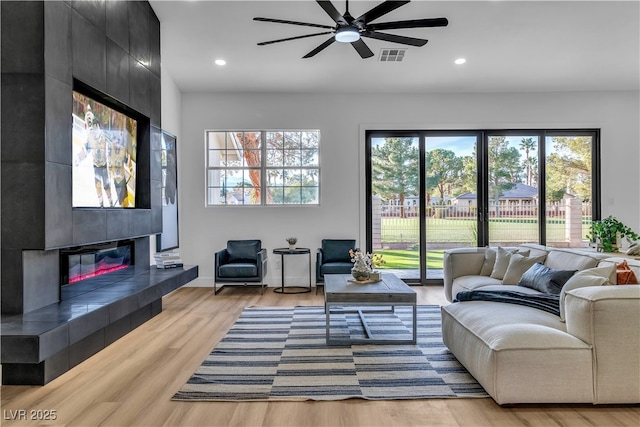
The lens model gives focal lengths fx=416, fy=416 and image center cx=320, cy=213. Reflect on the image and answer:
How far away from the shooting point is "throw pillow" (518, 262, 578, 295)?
11.1 ft

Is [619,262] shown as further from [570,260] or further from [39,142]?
[39,142]

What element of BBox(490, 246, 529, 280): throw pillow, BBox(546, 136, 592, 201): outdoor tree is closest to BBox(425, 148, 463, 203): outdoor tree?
BBox(546, 136, 592, 201): outdoor tree

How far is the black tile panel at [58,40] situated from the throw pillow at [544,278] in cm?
420

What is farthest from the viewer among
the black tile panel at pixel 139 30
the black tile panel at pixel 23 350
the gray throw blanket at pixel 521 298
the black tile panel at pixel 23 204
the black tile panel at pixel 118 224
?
the black tile panel at pixel 139 30

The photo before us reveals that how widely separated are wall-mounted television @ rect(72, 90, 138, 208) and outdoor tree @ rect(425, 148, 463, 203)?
436cm

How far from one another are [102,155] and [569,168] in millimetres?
6718

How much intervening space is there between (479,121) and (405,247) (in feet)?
7.63

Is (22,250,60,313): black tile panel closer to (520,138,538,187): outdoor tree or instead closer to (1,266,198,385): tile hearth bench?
(1,266,198,385): tile hearth bench

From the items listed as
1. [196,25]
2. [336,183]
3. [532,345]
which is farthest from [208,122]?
[532,345]

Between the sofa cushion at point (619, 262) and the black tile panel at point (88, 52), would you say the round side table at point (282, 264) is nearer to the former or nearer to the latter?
the black tile panel at point (88, 52)

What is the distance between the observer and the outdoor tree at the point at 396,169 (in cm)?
674

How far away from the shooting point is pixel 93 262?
4012 millimetres

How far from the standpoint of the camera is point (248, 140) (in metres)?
6.75

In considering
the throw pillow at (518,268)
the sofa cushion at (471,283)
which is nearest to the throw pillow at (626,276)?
the throw pillow at (518,268)
